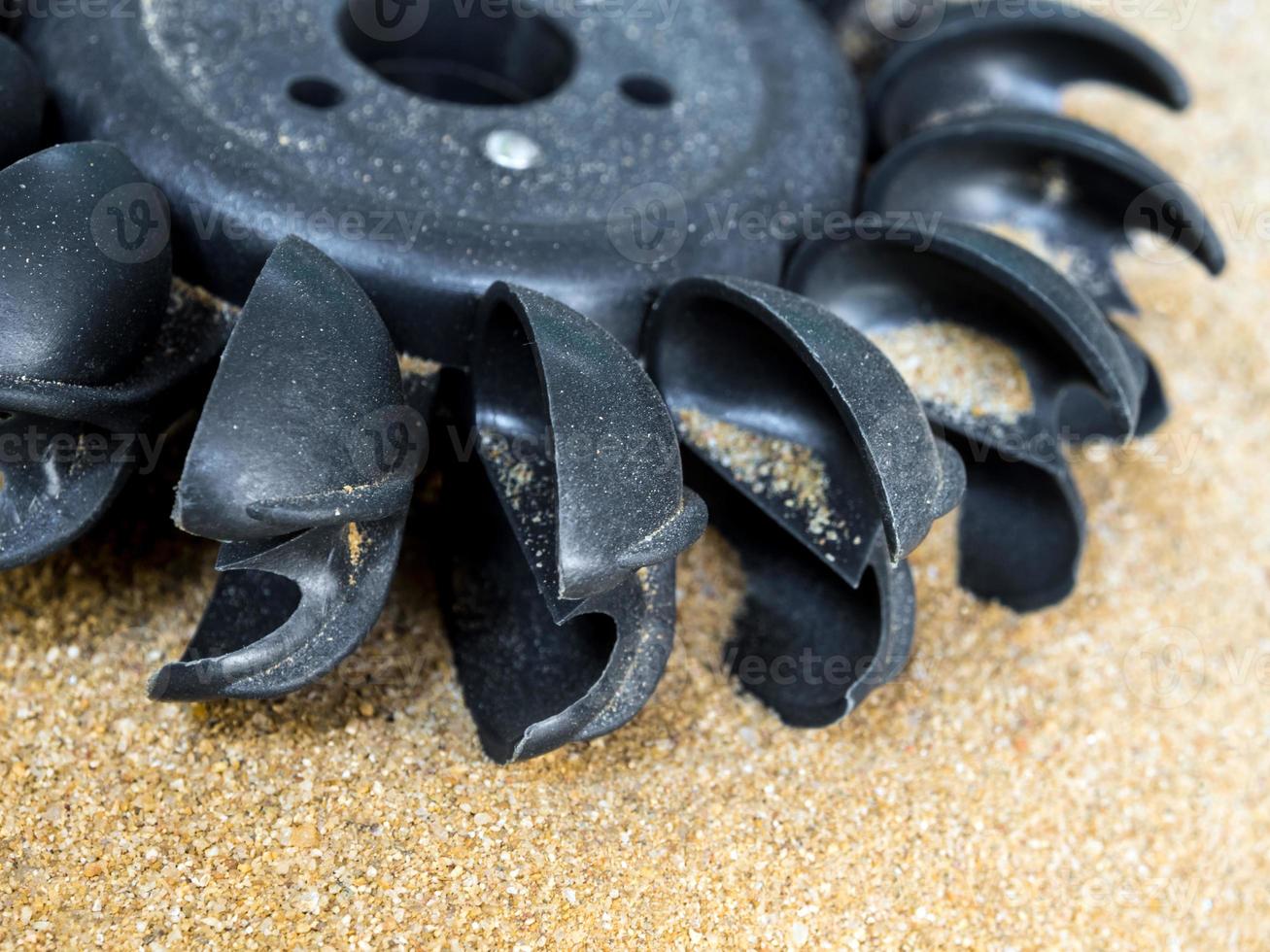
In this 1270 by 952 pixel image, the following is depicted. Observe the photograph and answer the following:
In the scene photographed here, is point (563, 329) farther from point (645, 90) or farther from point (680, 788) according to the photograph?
point (645, 90)

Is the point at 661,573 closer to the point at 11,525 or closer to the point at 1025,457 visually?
the point at 1025,457

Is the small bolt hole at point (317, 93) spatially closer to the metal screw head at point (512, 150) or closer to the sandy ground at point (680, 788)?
the metal screw head at point (512, 150)

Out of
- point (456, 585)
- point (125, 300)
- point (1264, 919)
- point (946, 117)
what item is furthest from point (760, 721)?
point (946, 117)

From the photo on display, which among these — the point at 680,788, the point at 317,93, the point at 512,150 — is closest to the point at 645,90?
the point at 512,150

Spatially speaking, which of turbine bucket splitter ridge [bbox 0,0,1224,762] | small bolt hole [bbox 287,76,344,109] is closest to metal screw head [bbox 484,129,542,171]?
turbine bucket splitter ridge [bbox 0,0,1224,762]

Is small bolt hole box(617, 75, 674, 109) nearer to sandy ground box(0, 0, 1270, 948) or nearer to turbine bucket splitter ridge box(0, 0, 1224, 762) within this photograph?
turbine bucket splitter ridge box(0, 0, 1224, 762)

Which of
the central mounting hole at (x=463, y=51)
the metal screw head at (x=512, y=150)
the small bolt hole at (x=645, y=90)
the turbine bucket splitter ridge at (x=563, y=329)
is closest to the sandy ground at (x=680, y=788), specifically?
the turbine bucket splitter ridge at (x=563, y=329)
